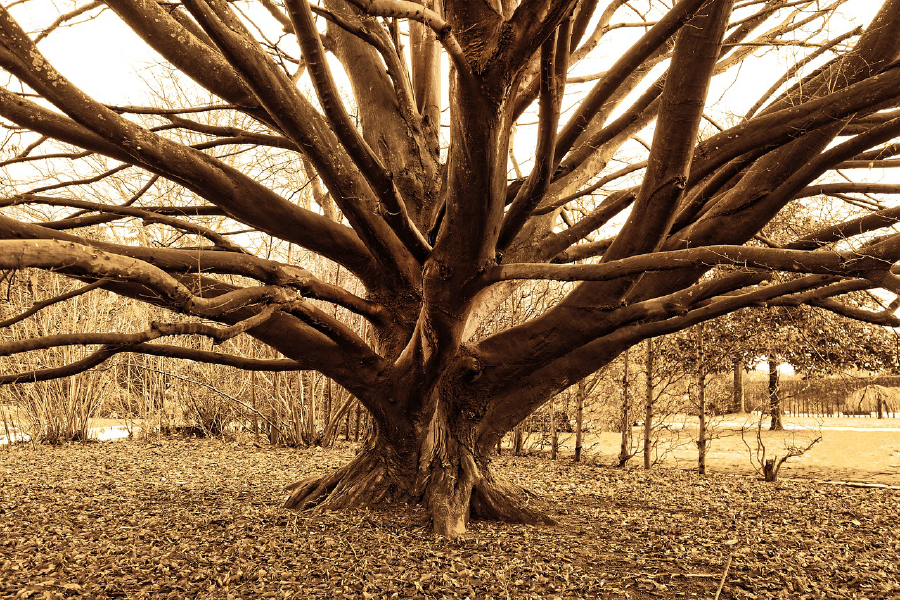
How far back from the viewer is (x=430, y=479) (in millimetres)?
4195

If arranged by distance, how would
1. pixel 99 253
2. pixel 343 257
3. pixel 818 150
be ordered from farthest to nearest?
pixel 343 257
pixel 818 150
pixel 99 253

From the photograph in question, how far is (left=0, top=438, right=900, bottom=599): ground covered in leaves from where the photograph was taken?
280cm

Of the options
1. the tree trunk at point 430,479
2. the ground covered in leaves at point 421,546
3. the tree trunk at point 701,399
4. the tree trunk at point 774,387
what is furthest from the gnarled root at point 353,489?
the tree trunk at point 774,387

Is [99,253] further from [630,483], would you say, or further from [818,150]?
[630,483]

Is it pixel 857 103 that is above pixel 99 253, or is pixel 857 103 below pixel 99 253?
above

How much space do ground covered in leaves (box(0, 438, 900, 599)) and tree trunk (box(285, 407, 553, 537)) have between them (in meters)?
0.18

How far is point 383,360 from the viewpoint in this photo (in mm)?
4074

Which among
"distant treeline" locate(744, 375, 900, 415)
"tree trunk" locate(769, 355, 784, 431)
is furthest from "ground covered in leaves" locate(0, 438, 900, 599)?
"distant treeline" locate(744, 375, 900, 415)

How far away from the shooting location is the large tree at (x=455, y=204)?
8.36ft

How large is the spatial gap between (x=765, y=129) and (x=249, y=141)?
3.36 meters

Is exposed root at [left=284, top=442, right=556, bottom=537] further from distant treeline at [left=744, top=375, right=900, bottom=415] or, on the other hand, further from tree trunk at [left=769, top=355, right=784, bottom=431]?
distant treeline at [left=744, top=375, right=900, bottom=415]

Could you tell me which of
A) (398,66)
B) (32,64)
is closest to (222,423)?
(398,66)

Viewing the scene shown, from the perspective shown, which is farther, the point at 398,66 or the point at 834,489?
the point at 834,489

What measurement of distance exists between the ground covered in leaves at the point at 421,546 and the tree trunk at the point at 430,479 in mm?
181
